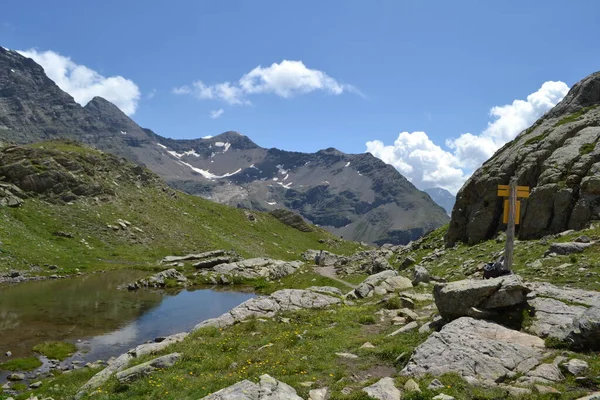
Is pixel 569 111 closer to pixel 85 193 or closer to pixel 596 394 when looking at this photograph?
pixel 596 394

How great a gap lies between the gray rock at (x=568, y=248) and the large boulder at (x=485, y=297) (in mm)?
16676

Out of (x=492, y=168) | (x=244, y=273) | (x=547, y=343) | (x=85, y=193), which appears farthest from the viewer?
(x=85, y=193)

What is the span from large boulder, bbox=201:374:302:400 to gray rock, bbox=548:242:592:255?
91.1 feet

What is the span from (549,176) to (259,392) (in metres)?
42.4

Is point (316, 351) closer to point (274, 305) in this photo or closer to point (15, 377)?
point (274, 305)

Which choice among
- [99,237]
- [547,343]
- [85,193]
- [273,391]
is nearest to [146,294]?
[99,237]

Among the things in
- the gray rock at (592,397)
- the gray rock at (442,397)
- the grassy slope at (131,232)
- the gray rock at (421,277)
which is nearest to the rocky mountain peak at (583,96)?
the gray rock at (421,277)

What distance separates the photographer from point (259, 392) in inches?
551

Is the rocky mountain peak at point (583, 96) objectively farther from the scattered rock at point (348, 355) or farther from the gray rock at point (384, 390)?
the gray rock at point (384, 390)

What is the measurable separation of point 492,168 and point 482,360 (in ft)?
152

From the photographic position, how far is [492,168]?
55.2 m

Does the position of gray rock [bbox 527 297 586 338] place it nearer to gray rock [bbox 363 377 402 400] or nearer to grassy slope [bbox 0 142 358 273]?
gray rock [bbox 363 377 402 400]

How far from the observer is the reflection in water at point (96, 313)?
120 feet

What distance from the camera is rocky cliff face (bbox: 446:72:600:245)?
4034cm
